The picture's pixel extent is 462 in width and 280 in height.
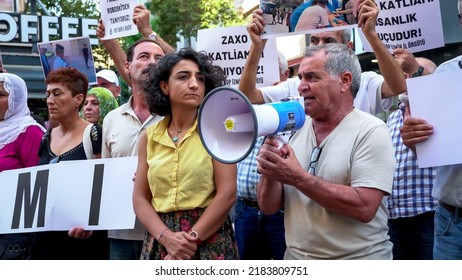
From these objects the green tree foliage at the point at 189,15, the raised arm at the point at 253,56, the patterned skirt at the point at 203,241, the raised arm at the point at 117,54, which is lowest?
the patterned skirt at the point at 203,241

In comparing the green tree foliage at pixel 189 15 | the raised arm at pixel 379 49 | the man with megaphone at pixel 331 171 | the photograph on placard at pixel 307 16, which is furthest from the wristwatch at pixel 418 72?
the green tree foliage at pixel 189 15

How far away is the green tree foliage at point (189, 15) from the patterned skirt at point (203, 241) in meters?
19.7

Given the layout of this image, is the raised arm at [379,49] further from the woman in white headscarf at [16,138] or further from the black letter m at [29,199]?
the woman in white headscarf at [16,138]

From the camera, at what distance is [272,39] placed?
4602 millimetres

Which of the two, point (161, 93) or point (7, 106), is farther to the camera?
point (7, 106)

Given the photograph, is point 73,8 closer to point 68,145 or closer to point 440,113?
point 68,145

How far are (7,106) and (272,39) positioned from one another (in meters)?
1.86

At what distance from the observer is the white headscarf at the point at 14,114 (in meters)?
4.86

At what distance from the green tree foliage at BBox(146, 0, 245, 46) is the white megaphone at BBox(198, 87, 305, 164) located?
20116 mm

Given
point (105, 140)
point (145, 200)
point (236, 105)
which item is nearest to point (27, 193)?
point (105, 140)

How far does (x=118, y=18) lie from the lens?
5.36m

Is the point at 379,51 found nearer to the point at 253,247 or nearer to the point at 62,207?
the point at 253,247

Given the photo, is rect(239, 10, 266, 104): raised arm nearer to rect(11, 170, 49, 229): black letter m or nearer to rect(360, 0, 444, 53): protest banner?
rect(360, 0, 444, 53): protest banner

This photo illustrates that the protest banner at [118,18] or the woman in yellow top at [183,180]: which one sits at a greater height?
the protest banner at [118,18]
